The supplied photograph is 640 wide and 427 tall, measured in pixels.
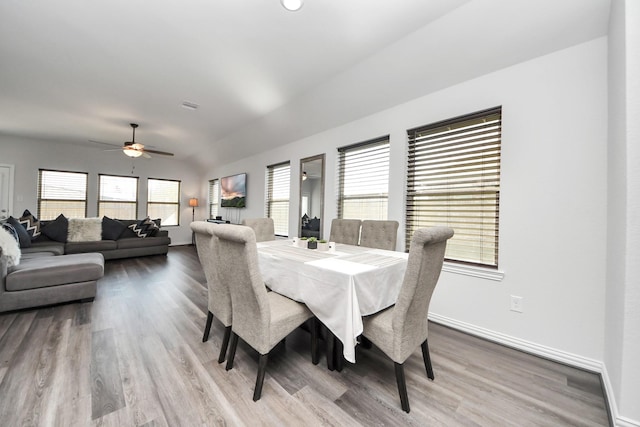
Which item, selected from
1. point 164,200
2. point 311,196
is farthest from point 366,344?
point 164,200

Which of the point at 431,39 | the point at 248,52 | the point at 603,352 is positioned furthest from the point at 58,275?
the point at 603,352

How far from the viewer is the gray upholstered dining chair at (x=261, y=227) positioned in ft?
11.5

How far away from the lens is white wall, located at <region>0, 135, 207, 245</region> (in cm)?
579

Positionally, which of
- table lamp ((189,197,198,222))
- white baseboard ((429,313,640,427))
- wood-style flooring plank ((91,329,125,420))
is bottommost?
wood-style flooring plank ((91,329,125,420))

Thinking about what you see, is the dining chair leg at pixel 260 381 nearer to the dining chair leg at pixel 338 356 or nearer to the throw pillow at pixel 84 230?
the dining chair leg at pixel 338 356

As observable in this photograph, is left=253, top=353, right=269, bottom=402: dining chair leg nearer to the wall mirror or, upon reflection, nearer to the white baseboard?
the white baseboard

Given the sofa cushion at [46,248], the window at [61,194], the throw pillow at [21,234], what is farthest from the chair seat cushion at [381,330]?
the window at [61,194]

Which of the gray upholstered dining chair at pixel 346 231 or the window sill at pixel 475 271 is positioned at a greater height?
the gray upholstered dining chair at pixel 346 231

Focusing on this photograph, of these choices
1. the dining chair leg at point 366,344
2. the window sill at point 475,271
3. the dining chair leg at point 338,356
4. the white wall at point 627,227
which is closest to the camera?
the white wall at point 627,227

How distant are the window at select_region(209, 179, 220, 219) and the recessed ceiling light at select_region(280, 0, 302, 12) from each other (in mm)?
6010

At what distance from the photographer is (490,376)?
1775 millimetres

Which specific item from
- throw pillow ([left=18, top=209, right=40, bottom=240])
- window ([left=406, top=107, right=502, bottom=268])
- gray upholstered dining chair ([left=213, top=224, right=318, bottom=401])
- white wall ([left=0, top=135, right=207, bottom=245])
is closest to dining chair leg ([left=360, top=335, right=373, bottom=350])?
gray upholstered dining chair ([left=213, top=224, right=318, bottom=401])

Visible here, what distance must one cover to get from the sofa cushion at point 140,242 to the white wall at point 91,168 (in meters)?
1.97

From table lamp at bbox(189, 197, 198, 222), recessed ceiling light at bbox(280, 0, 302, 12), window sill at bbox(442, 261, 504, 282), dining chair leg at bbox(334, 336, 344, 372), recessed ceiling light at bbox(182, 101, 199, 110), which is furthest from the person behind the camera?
table lamp at bbox(189, 197, 198, 222)
